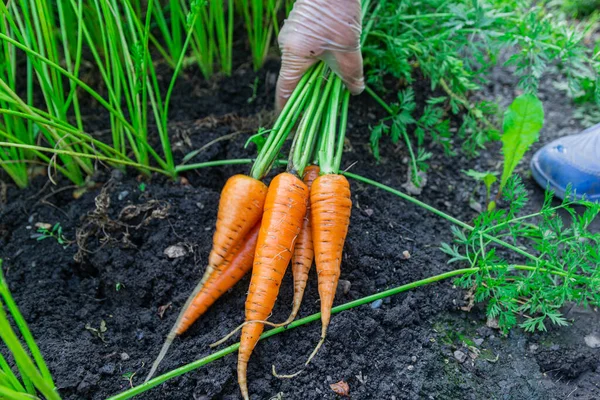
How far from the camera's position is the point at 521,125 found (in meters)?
1.55

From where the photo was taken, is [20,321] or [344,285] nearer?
[20,321]

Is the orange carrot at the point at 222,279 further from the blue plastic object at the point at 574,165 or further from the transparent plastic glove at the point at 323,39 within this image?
the blue plastic object at the point at 574,165

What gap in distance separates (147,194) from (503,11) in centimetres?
137

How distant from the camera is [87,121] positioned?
1838 millimetres

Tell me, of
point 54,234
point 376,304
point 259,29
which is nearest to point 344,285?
point 376,304

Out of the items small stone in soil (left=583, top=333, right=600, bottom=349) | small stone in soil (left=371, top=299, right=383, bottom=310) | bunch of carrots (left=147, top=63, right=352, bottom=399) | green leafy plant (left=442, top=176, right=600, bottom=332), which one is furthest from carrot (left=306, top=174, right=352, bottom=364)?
small stone in soil (left=583, top=333, right=600, bottom=349)

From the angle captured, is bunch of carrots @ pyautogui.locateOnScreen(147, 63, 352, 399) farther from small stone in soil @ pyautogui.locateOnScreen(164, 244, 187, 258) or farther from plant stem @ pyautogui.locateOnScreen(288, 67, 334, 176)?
small stone in soil @ pyautogui.locateOnScreen(164, 244, 187, 258)

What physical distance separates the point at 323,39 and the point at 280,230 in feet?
1.92

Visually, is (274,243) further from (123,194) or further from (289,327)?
(123,194)

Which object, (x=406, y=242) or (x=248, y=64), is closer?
(x=406, y=242)

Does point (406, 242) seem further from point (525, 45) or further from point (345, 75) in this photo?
point (525, 45)

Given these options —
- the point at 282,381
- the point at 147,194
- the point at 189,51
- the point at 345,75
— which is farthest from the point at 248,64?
the point at 282,381

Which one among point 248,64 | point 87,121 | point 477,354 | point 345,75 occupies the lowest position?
point 477,354

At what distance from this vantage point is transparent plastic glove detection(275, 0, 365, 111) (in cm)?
147
